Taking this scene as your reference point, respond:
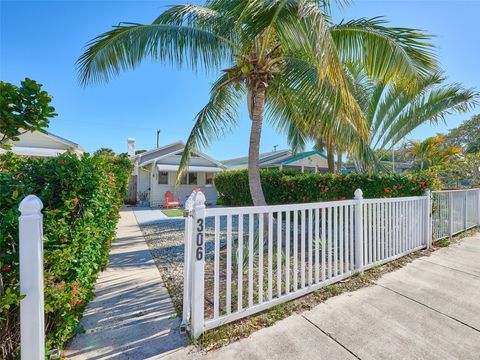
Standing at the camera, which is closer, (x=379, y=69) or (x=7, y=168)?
(x=7, y=168)

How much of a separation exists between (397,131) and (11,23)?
42.1 ft

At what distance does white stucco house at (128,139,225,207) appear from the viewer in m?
17.2

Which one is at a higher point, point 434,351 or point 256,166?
point 256,166

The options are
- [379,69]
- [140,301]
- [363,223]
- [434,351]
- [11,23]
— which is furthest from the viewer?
[11,23]

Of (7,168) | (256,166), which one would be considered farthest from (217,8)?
(7,168)

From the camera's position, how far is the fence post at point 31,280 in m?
1.67

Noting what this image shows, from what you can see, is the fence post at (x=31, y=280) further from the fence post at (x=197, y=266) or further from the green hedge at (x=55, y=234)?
the fence post at (x=197, y=266)

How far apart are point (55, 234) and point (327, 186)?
7.88 m

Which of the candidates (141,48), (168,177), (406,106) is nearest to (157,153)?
(168,177)

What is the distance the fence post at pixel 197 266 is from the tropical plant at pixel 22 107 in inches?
62.3

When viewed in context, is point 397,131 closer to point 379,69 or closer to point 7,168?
point 379,69

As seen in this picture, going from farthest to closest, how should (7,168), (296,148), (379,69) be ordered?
(296,148)
(379,69)
(7,168)

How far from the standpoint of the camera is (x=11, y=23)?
6.59 m

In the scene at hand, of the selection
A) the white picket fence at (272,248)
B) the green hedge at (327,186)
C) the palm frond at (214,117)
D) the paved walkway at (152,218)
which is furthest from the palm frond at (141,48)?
the paved walkway at (152,218)
